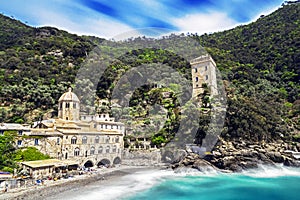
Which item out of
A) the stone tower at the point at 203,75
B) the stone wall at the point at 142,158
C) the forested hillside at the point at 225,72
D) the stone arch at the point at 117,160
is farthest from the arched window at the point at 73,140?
the stone tower at the point at 203,75

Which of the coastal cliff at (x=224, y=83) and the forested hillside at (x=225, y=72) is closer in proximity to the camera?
the coastal cliff at (x=224, y=83)

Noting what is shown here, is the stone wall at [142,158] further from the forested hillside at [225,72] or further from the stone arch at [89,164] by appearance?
the stone arch at [89,164]

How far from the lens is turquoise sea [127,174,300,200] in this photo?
71.4ft

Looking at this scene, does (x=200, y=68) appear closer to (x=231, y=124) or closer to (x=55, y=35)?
(x=231, y=124)

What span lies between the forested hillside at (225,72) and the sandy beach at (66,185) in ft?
32.5

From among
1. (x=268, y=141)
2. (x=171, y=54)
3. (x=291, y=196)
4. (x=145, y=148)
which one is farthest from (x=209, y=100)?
(x=171, y=54)

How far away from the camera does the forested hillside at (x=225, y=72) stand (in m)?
38.3

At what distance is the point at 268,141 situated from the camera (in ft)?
117

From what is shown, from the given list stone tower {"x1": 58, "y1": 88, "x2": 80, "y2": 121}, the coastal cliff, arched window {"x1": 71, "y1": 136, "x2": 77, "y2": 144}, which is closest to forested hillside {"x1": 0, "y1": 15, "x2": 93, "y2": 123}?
the coastal cliff

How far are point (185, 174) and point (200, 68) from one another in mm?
24253

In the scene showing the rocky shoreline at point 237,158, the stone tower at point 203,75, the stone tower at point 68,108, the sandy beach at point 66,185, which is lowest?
the sandy beach at point 66,185

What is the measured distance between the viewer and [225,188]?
24047mm

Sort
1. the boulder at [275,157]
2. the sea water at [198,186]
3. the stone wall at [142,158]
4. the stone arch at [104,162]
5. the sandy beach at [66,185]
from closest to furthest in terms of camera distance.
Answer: the sandy beach at [66,185], the sea water at [198,186], the boulder at [275,157], the stone arch at [104,162], the stone wall at [142,158]

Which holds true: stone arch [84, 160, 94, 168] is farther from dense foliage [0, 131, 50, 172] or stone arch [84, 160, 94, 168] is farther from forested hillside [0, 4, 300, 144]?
forested hillside [0, 4, 300, 144]
